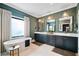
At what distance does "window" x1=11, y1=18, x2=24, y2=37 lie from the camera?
1833mm

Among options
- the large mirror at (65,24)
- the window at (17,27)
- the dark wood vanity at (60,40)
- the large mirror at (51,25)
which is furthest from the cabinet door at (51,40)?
the window at (17,27)

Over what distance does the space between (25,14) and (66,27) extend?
149cm

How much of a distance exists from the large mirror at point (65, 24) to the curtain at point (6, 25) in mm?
1668

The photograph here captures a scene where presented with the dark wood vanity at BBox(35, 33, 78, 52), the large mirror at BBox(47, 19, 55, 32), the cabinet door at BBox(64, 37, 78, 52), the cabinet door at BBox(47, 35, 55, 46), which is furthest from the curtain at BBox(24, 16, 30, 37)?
the cabinet door at BBox(64, 37, 78, 52)

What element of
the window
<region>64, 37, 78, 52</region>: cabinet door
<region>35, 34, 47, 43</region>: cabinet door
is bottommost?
<region>64, 37, 78, 52</region>: cabinet door

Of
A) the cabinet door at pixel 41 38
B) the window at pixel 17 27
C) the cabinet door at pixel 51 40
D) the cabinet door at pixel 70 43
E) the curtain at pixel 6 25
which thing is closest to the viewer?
the curtain at pixel 6 25

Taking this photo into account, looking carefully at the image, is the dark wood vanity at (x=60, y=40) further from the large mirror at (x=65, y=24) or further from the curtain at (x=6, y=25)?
the curtain at (x=6, y=25)

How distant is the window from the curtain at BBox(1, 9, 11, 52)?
0.09m

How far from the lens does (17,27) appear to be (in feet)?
6.10

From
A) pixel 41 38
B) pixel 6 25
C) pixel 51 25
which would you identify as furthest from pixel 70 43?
pixel 6 25

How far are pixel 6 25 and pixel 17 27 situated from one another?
0.26m

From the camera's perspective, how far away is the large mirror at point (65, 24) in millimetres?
2504

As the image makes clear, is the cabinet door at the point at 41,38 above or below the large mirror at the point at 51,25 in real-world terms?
below

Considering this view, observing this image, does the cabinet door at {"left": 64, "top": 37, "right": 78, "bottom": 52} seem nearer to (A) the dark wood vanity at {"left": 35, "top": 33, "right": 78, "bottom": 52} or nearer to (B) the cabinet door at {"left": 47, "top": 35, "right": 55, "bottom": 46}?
(A) the dark wood vanity at {"left": 35, "top": 33, "right": 78, "bottom": 52}
